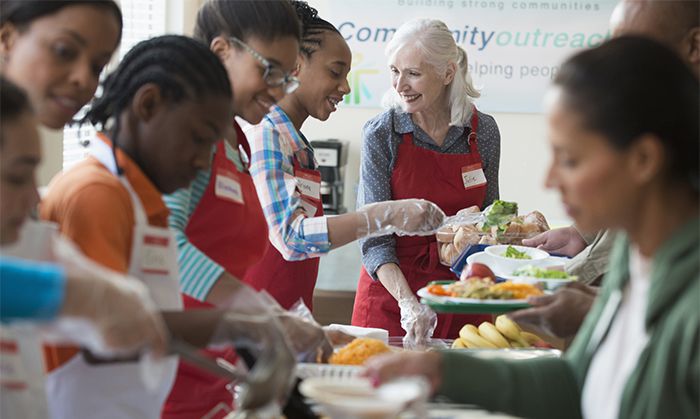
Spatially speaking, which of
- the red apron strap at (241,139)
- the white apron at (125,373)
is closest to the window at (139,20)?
the red apron strap at (241,139)

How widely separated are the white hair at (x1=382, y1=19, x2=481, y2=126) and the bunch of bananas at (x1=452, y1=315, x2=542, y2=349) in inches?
47.1

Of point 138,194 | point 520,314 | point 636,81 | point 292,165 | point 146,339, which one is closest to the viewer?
point 146,339

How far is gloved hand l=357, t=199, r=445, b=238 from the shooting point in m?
3.18

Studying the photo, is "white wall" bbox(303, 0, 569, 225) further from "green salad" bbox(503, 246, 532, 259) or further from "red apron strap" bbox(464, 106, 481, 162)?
"green salad" bbox(503, 246, 532, 259)

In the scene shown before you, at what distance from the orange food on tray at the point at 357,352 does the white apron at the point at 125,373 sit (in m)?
0.49

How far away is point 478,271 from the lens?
288 centimetres

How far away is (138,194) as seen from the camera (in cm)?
187

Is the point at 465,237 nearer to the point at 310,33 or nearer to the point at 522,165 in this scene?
the point at 310,33

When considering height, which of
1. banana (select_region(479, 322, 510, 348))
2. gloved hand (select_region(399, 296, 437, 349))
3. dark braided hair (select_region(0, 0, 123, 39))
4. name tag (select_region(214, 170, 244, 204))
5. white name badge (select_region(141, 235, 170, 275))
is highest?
dark braided hair (select_region(0, 0, 123, 39))

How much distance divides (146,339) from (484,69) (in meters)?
5.09

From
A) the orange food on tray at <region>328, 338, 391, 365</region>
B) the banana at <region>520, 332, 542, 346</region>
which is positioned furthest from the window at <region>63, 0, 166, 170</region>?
the orange food on tray at <region>328, 338, 391, 365</region>

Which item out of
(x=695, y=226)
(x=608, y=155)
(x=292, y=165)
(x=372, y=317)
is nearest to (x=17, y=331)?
(x=608, y=155)

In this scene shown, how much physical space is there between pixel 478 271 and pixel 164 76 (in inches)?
50.6

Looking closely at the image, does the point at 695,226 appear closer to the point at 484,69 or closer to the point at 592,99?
the point at 592,99
